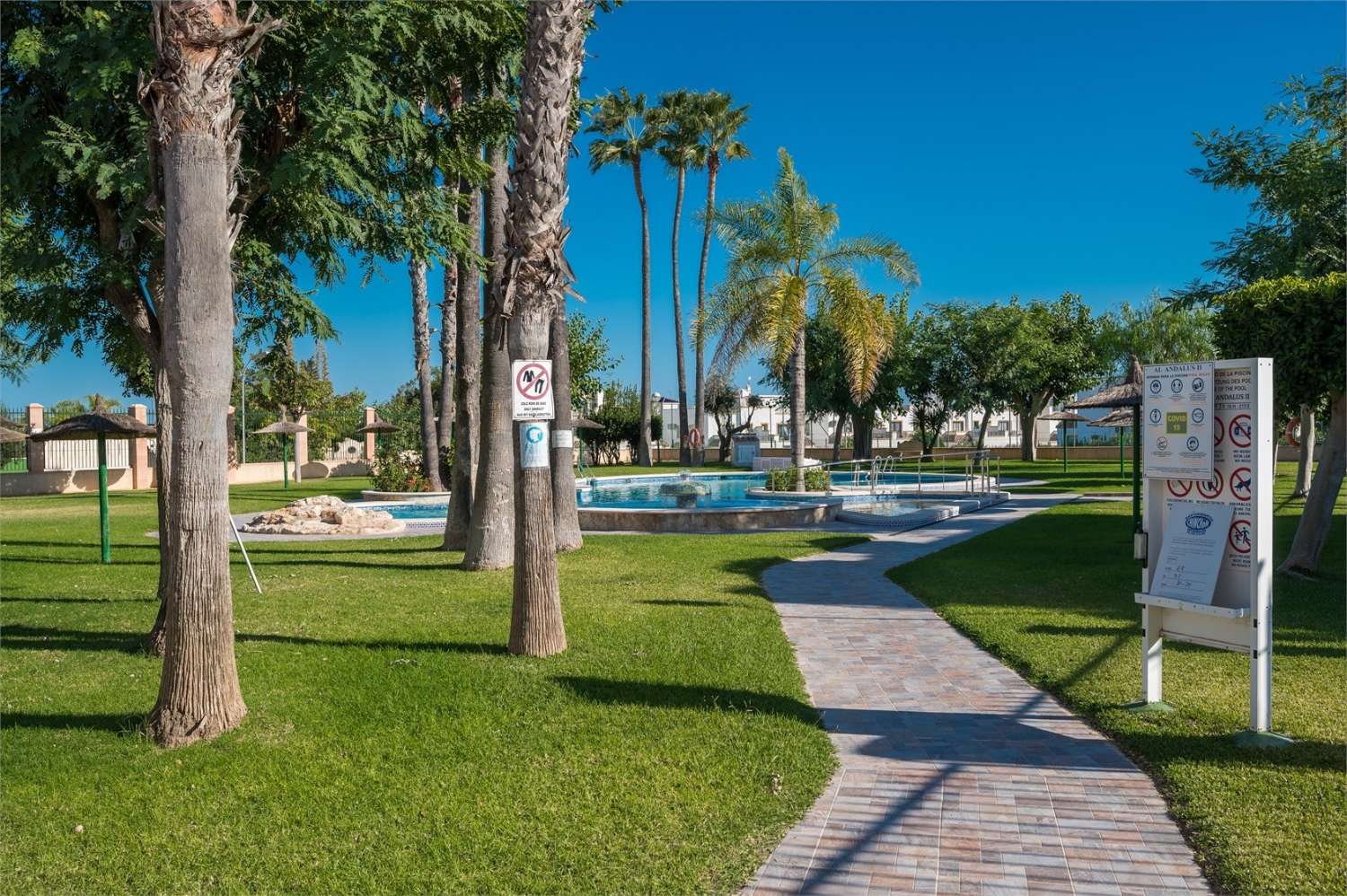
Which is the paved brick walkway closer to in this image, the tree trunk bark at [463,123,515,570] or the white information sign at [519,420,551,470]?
the white information sign at [519,420,551,470]

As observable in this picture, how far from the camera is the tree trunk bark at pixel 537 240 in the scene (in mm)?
7250

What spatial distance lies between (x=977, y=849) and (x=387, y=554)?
11.6 m

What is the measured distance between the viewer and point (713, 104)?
41.9 meters

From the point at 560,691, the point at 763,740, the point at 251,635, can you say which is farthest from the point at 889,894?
the point at 251,635

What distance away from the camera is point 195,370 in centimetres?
533

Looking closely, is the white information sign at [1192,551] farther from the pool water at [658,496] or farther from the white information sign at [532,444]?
the pool water at [658,496]

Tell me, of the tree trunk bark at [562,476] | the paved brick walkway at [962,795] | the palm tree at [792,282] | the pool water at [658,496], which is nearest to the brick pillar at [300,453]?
the pool water at [658,496]

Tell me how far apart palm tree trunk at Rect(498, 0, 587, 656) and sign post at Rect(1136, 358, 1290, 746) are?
425cm

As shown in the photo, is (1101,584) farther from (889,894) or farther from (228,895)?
(228,895)

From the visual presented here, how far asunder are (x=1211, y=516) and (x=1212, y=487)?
0.18 metres

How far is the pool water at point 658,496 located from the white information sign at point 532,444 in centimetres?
896

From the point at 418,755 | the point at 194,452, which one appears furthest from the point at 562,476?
the point at 418,755

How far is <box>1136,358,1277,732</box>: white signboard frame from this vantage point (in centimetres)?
516

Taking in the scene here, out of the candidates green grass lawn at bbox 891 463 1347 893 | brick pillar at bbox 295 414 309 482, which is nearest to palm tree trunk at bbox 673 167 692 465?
brick pillar at bbox 295 414 309 482
